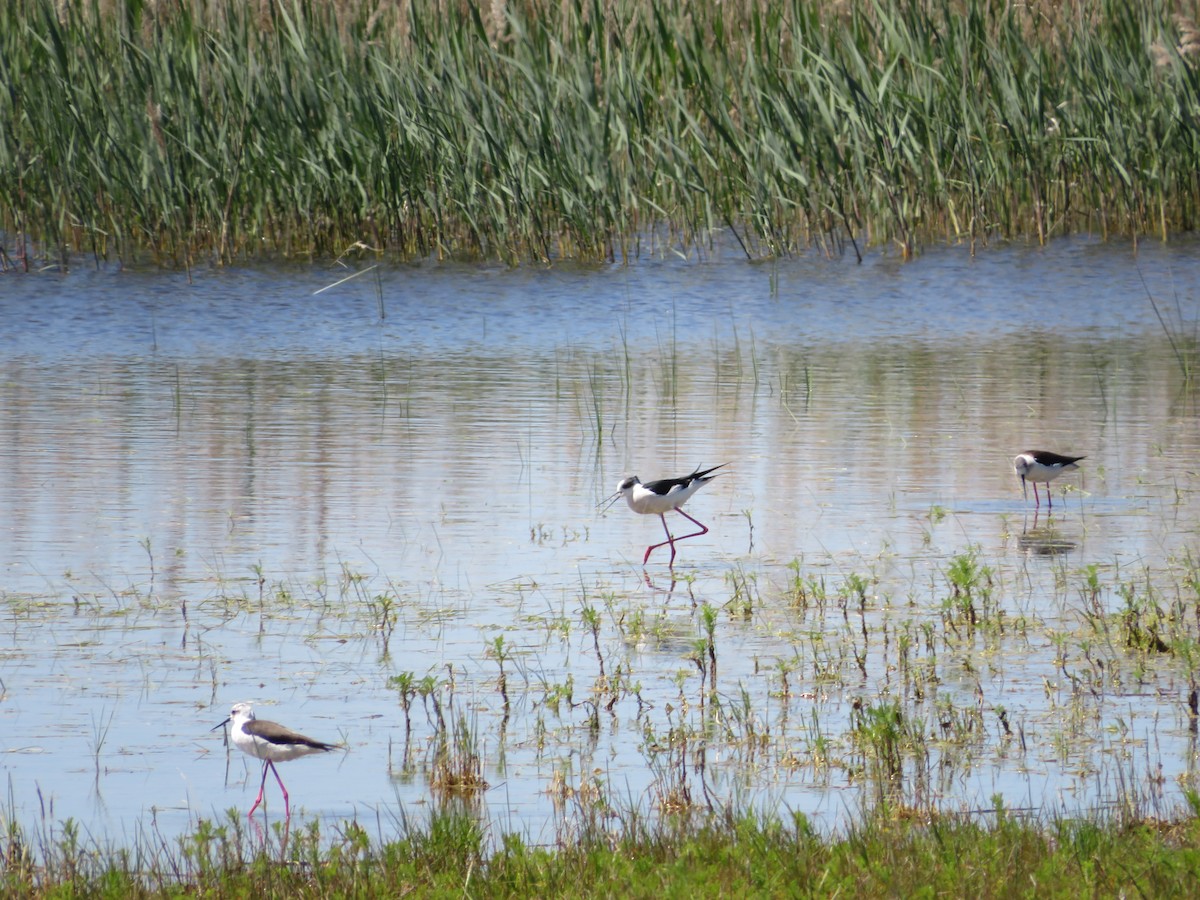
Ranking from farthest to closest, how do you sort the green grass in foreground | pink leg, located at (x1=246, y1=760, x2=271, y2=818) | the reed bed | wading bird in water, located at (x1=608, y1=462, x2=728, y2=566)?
the reed bed < wading bird in water, located at (x1=608, y1=462, x2=728, y2=566) < pink leg, located at (x1=246, y1=760, x2=271, y2=818) < the green grass in foreground

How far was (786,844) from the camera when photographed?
4555 mm

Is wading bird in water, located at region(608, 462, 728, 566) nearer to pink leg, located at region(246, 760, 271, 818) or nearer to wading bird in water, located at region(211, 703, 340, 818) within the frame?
pink leg, located at region(246, 760, 271, 818)

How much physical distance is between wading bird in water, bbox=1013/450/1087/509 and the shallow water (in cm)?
12

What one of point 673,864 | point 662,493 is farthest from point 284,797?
point 662,493

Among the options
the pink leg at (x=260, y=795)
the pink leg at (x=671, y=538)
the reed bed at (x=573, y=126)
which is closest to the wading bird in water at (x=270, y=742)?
the pink leg at (x=260, y=795)

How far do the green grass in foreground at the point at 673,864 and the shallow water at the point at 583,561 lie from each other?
1.12 feet

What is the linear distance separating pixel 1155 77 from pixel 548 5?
5842 millimetres

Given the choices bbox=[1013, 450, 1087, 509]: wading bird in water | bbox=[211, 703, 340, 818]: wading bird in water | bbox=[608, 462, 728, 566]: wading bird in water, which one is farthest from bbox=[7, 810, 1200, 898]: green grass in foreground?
bbox=[1013, 450, 1087, 509]: wading bird in water

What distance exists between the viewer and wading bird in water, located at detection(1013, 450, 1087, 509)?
891 cm

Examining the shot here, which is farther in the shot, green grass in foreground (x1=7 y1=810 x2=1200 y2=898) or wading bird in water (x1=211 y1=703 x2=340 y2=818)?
wading bird in water (x1=211 y1=703 x2=340 y2=818)

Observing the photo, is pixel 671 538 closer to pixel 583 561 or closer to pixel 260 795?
pixel 583 561

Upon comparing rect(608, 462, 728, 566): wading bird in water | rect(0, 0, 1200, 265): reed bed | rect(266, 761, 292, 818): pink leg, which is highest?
rect(0, 0, 1200, 265): reed bed

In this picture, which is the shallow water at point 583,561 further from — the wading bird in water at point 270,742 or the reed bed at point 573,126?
the reed bed at point 573,126

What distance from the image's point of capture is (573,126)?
17.5 metres
